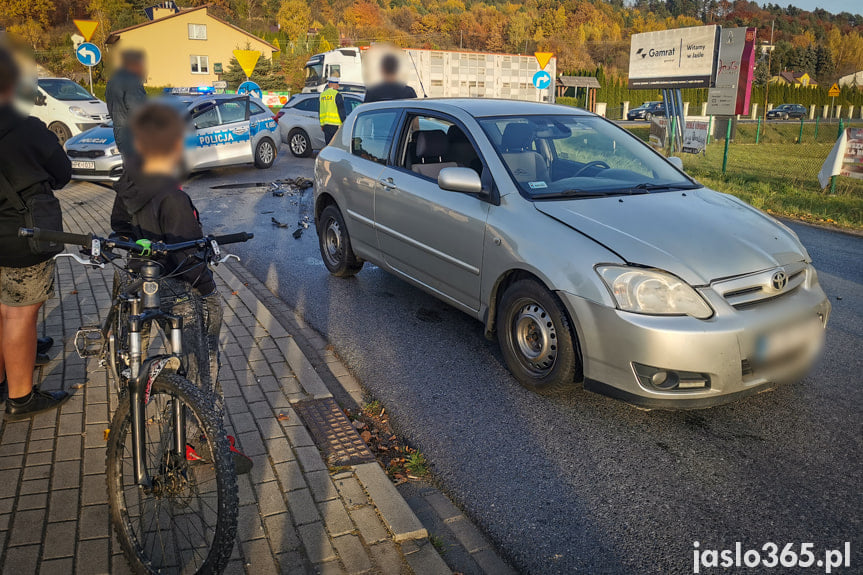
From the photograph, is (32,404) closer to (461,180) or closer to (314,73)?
(461,180)

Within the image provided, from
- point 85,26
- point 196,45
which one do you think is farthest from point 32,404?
point 196,45

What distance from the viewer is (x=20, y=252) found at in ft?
12.6

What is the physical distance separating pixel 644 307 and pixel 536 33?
3768 inches

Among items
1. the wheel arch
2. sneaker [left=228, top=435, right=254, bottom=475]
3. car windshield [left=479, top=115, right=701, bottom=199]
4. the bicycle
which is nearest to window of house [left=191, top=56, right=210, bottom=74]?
the wheel arch

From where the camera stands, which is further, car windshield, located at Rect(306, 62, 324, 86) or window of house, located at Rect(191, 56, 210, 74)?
window of house, located at Rect(191, 56, 210, 74)

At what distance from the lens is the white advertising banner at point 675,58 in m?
21.1

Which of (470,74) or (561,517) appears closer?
(561,517)

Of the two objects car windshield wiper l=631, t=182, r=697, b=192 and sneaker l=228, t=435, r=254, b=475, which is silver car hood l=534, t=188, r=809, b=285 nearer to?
car windshield wiper l=631, t=182, r=697, b=192

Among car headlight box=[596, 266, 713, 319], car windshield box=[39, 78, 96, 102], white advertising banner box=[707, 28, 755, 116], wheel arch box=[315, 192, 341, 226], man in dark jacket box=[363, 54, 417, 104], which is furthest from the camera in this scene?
white advertising banner box=[707, 28, 755, 116]

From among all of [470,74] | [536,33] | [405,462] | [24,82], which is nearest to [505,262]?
[405,462]

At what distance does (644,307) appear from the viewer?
3.98 meters

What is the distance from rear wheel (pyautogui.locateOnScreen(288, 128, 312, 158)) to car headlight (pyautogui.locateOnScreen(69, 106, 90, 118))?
16.5 feet

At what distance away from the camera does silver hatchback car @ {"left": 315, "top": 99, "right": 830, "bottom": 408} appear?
3975mm

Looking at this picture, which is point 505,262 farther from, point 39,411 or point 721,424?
point 39,411
